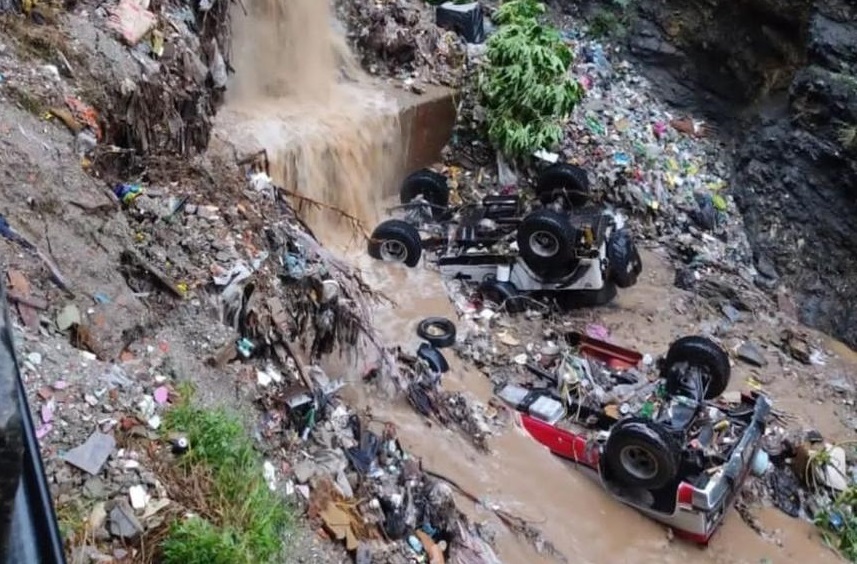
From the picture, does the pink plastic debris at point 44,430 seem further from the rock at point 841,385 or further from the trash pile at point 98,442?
the rock at point 841,385

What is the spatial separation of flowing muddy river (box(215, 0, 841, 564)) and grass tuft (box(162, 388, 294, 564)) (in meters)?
1.97

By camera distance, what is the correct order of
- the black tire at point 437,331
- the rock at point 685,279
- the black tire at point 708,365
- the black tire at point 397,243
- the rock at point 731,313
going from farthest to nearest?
the rock at point 685,279 → the rock at point 731,313 → the black tire at point 397,243 → the black tire at point 437,331 → the black tire at point 708,365

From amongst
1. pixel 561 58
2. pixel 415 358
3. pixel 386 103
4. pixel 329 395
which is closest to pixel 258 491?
pixel 329 395

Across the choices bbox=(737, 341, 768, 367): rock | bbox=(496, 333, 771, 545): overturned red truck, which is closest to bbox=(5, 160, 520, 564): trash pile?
bbox=(496, 333, 771, 545): overturned red truck

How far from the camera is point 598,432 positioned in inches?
261

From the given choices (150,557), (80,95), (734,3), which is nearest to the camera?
(150,557)

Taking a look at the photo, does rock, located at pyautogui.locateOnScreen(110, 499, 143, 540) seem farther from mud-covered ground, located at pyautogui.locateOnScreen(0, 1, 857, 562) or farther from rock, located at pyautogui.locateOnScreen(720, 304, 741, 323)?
rock, located at pyautogui.locateOnScreen(720, 304, 741, 323)

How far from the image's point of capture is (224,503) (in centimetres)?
372

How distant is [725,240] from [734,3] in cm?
351

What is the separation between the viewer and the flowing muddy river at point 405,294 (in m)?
6.00

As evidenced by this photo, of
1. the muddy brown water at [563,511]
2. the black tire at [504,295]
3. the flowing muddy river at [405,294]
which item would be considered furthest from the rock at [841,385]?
the black tire at [504,295]

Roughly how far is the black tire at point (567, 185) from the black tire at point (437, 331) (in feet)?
7.84

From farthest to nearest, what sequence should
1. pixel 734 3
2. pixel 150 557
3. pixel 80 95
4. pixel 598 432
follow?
pixel 734 3 → pixel 598 432 → pixel 80 95 → pixel 150 557

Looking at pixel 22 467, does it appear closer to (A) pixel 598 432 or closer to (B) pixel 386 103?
(A) pixel 598 432
